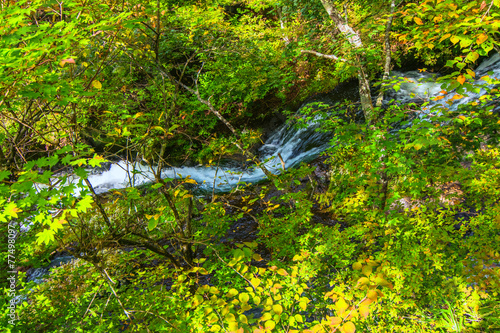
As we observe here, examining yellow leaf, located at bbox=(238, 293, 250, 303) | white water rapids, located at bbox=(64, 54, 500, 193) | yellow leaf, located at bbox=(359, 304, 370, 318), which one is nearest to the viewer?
yellow leaf, located at bbox=(359, 304, 370, 318)

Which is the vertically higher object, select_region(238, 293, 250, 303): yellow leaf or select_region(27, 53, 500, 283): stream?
select_region(238, 293, 250, 303): yellow leaf

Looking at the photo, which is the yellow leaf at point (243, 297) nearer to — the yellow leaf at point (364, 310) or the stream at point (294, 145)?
the yellow leaf at point (364, 310)

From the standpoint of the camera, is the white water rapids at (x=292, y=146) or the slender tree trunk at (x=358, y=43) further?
the white water rapids at (x=292, y=146)

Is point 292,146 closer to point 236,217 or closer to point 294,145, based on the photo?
point 294,145

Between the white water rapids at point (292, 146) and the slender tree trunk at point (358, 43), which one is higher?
the slender tree trunk at point (358, 43)

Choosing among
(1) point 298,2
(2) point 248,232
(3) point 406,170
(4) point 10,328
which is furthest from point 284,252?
(1) point 298,2

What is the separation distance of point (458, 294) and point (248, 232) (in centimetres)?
430

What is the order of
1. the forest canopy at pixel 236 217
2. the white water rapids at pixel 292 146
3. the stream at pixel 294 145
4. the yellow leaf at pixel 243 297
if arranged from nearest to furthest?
1. the yellow leaf at pixel 243 297
2. the forest canopy at pixel 236 217
3. the stream at pixel 294 145
4. the white water rapids at pixel 292 146

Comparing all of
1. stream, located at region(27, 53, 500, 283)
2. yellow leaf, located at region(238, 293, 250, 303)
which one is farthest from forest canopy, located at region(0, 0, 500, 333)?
stream, located at region(27, 53, 500, 283)

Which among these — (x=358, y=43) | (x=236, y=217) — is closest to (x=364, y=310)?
(x=236, y=217)

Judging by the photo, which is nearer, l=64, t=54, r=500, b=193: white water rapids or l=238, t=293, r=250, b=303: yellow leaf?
l=238, t=293, r=250, b=303: yellow leaf

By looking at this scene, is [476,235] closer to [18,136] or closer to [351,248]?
[351,248]

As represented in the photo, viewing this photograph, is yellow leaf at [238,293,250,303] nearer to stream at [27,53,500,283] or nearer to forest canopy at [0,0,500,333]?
forest canopy at [0,0,500,333]

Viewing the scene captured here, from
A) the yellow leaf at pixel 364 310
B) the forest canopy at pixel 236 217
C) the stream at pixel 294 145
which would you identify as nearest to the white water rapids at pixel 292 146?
the stream at pixel 294 145
